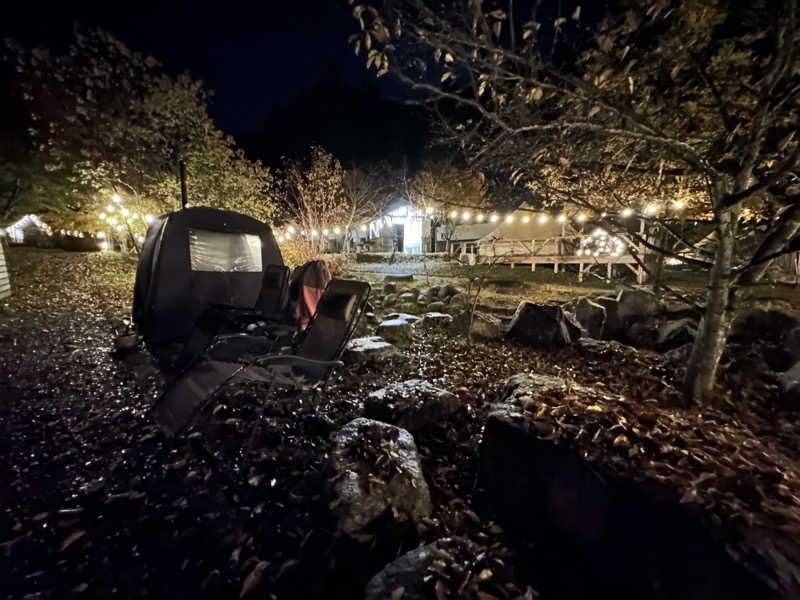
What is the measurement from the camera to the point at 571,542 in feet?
6.57

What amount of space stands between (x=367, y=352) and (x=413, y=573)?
345 centimetres

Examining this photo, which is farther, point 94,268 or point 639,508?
point 94,268

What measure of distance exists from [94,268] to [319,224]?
8.70 meters

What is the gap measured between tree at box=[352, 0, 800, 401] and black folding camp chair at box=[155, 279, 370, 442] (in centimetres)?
227

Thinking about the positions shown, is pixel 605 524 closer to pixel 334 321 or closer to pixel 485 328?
pixel 334 321

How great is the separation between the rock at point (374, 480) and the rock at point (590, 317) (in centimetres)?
482

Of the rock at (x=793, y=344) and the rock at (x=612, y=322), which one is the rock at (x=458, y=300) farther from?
the rock at (x=793, y=344)

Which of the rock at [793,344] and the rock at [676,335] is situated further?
the rock at [676,335]

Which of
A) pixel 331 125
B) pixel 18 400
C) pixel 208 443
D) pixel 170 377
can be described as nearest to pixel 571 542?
pixel 208 443

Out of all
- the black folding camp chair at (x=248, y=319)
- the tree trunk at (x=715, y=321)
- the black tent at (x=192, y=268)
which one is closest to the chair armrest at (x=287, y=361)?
the black folding camp chair at (x=248, y=319)

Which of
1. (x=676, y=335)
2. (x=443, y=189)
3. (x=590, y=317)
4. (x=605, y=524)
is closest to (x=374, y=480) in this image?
(x=605, y=524)

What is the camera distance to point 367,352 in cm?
503

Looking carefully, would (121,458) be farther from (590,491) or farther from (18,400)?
(590,491)

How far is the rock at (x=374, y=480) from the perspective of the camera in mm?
2162
